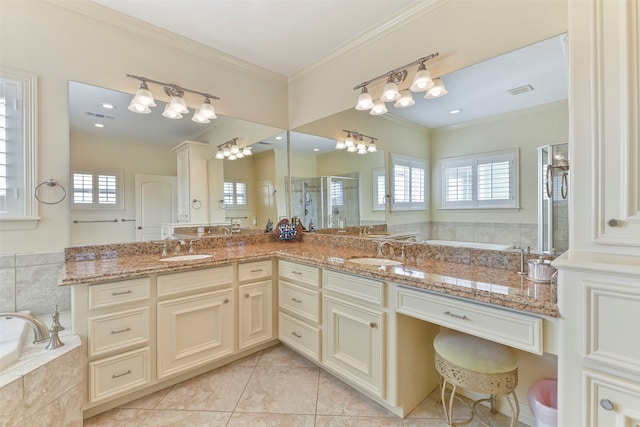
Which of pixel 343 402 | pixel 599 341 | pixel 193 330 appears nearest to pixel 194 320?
pixel 193 330

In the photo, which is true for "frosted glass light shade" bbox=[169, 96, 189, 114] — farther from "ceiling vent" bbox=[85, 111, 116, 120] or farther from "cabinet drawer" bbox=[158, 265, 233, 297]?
"cabinet drawer" bbox=[158, 265, 233, 297]

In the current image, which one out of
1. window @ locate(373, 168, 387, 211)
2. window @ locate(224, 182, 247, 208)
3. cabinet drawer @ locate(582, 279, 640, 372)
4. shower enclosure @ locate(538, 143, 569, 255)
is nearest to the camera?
cabinet drawer @ locate(582, 279, 640, 372)

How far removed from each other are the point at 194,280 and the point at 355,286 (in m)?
1.11

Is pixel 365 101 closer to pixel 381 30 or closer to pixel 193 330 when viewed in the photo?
pixel 381 30

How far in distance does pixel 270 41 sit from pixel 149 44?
0.96 meters

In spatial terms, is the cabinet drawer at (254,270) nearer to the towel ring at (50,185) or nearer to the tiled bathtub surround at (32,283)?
the tiled bathtub surround at (32,283)

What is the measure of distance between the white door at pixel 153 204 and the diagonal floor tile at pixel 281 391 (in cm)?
141

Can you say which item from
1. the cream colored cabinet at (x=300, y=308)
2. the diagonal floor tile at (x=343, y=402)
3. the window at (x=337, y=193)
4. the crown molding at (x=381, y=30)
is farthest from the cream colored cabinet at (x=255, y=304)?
the crown molding at (x=381, y=30)

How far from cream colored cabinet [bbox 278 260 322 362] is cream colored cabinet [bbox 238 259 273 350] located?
0.10 metres

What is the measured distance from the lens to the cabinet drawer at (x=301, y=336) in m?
1.99

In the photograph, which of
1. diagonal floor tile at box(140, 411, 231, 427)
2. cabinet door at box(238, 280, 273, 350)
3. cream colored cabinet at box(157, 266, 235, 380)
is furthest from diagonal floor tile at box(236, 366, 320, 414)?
cream colored cabinet at box(157, 266, 235, 380)

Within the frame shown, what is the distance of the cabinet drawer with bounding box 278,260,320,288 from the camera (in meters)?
1.98

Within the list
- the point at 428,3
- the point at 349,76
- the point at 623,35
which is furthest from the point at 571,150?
the point at 349,76

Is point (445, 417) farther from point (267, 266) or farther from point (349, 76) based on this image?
point (349, 76)
